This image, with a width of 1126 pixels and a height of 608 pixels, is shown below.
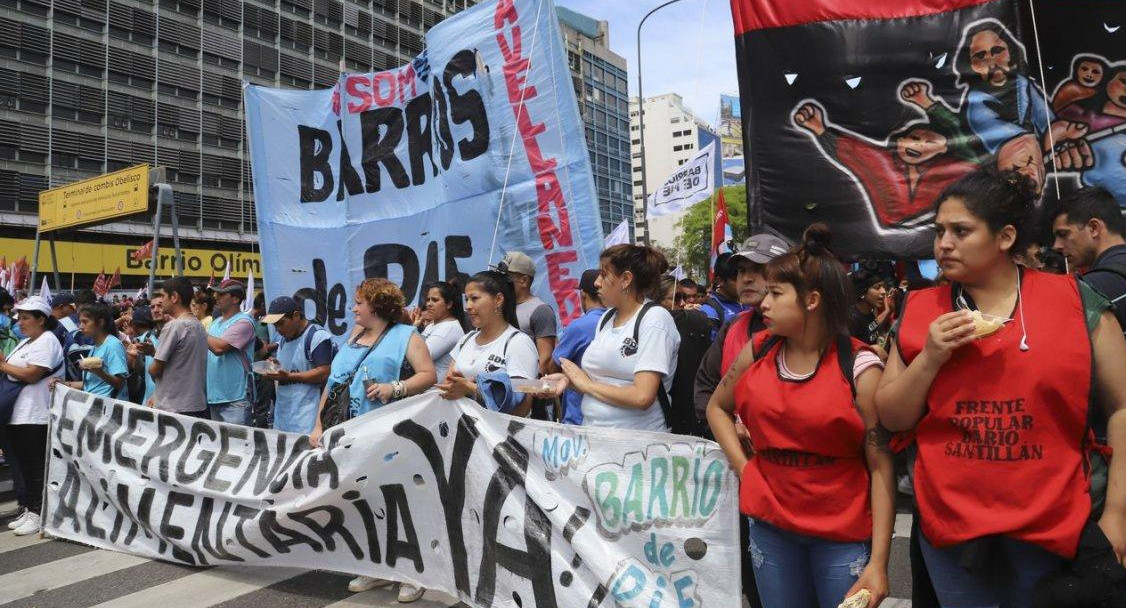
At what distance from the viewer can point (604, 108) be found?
260 ft

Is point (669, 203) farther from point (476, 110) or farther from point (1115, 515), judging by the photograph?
point (1115, 515)

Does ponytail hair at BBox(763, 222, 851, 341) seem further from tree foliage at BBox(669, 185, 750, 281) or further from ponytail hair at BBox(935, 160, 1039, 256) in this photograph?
tree foliage at BBox(669, 185, 750, 281)

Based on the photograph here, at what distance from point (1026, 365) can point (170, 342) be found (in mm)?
5209

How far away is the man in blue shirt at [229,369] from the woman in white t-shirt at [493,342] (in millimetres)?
2403

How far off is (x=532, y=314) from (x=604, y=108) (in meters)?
76.9

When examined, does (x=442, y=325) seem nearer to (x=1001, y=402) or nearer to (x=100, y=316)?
(x=100, y=316)

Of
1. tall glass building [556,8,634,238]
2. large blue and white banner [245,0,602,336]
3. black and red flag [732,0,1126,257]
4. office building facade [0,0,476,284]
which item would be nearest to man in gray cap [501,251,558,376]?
large blue and white banner [245,0,602,336]

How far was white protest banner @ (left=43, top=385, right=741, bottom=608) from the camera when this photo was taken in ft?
9.85

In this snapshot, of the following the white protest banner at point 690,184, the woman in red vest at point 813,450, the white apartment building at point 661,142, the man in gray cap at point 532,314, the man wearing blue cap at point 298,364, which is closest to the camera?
the woman in red vest at point 813,450

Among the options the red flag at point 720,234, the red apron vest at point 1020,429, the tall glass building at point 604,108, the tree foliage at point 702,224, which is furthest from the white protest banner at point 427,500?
the tall glass building at point 604,108

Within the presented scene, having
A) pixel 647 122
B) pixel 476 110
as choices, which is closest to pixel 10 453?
pixel 476 110

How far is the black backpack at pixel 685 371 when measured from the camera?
3547mm

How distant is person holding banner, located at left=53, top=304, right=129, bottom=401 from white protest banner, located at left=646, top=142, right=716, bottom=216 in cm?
603

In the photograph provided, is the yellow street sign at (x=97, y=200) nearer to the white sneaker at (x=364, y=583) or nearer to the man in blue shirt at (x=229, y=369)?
the man in blue shirt at (x=229, y=369)
